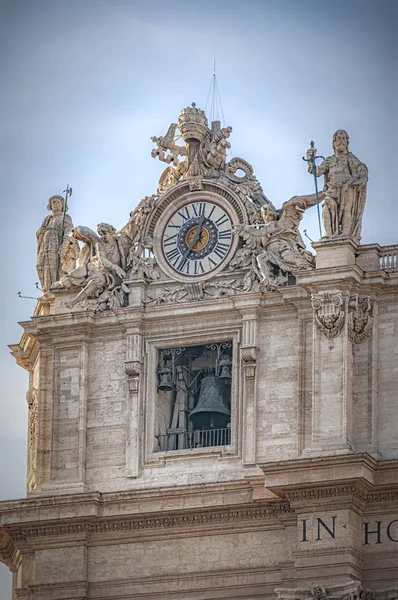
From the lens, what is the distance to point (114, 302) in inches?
1796

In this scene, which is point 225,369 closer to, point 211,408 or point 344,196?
point 211,408

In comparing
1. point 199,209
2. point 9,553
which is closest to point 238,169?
point 199,209

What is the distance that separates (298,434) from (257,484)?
1.05 meters

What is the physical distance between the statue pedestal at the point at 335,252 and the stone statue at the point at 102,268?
3562 millimetres

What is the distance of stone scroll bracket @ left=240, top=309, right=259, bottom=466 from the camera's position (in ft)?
144

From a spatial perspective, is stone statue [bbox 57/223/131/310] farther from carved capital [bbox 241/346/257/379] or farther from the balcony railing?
carved capital [bbox 241/346/257/379]

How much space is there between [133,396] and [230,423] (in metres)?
1.71

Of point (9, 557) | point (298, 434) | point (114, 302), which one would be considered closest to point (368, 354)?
point (298, 434)

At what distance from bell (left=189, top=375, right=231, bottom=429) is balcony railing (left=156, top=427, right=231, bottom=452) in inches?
5.5

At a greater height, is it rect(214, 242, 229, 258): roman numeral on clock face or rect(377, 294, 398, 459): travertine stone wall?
rect(214, 242, 229, 258): roman numeral on clock face

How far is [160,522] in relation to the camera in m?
44.0

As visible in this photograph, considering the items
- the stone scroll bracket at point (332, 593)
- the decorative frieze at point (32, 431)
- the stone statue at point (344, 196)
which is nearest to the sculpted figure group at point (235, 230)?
the stone statue at point (344, 196)

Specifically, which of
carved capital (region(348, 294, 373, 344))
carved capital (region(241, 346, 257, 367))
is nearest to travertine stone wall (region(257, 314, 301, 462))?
carved capital (region(241, 346, 257, 367))

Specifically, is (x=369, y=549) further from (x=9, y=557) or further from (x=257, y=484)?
(x=9, y=557)
